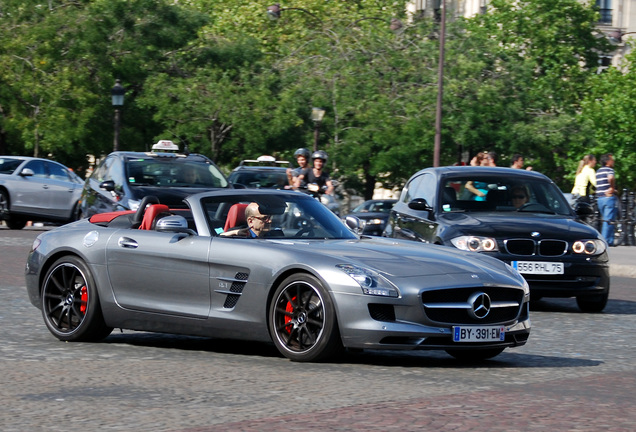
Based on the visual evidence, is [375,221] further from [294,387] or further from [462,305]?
[294,387]

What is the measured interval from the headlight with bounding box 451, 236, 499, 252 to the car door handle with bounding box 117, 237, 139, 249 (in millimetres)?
4680

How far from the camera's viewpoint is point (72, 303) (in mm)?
10227

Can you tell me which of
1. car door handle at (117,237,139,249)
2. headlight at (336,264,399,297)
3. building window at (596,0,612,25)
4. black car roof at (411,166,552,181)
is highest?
building window at (596,0,612,25)

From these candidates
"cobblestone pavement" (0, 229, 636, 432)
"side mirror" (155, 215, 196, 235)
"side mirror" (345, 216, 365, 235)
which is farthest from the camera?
"side mirror" (345, 216, 365, 235)

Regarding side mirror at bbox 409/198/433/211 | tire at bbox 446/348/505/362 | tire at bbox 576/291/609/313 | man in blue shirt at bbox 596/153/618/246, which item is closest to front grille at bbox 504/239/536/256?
tire at bbox 576/291/609/313

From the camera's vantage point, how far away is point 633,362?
31.6 ft

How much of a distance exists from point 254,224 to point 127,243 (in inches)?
37.4

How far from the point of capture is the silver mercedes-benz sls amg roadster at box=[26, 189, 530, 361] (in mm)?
8797

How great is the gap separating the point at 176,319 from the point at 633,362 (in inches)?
128

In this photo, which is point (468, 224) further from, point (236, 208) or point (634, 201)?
point (634, 201)

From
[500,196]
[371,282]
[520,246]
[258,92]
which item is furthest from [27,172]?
[371,282]

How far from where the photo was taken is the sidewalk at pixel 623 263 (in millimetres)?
20695

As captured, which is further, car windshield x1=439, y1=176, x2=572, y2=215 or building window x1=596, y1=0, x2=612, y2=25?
building window x1=596, y1=0, x2=612, y2=25

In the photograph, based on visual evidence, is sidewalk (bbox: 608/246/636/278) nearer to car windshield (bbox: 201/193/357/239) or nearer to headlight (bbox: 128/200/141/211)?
headlight (bbox: 128/200/141/211)
